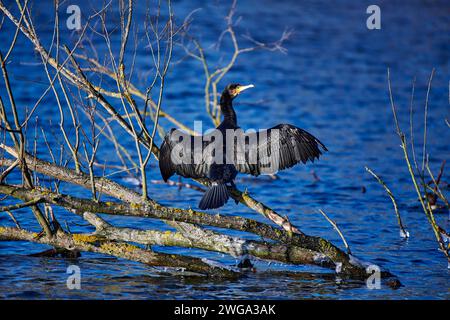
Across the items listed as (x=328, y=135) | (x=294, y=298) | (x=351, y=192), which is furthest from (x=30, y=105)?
(x=294, y=298)

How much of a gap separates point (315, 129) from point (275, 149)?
6.84 m

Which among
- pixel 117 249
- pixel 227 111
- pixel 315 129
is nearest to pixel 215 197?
pixel 117 249

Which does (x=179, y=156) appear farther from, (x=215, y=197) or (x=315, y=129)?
(x=315, y=129)

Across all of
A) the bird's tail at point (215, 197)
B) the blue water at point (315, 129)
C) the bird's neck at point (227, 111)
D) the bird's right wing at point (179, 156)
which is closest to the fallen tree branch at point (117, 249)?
the blue water at point (315, 129)

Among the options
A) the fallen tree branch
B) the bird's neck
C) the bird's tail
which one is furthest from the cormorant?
the fallen tree branch

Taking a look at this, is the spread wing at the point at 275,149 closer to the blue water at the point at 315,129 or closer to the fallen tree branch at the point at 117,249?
the fallen tree branch at the point at 117,249

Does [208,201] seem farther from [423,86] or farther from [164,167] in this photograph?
[423,86]

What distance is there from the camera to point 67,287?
7.00 metres

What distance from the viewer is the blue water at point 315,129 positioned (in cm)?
725

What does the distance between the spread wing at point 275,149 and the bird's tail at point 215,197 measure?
1.22 feet

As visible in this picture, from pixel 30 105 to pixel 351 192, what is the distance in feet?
19.9

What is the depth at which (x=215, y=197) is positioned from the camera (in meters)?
7.04

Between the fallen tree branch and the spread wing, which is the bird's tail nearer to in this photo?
the spread wing

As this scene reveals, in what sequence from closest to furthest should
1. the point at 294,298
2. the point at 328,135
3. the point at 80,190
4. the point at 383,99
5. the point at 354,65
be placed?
the point at 294,298 < the point at 80,190 < the point at 328,135 < the point at 383,99 < the point at 354,65
